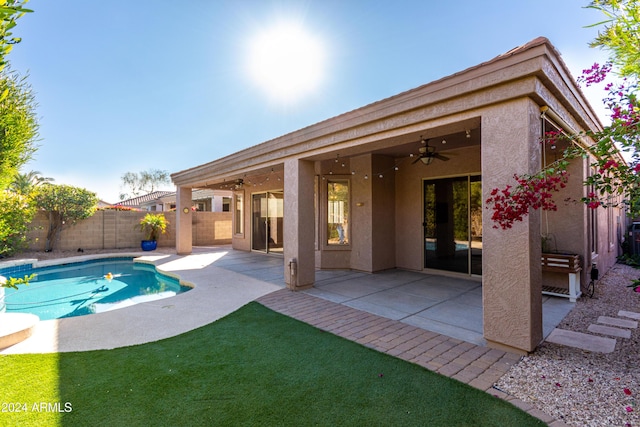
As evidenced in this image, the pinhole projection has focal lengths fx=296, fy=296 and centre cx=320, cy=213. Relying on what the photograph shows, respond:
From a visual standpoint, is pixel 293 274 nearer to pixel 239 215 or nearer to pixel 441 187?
pixel 441 187

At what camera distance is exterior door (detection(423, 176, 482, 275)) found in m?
7.98

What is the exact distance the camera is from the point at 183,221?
1355 centimetres

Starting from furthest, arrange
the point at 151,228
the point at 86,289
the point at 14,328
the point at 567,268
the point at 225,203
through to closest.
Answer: the point at 225,203 < the point at 151,228 < the point at 86,289 < the point at 567,268 < the point at 14,328

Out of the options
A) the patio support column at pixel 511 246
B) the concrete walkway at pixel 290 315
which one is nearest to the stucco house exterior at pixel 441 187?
the patio support column at pixel 511 246

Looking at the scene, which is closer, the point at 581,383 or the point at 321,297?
the point at 581,383

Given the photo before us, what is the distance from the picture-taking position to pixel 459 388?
117 inches

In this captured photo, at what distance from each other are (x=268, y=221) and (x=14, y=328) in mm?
9663

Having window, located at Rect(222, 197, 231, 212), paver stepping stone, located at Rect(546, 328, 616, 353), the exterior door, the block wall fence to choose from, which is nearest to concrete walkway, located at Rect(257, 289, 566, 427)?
paver stepping stone, located at Rect(546, 328, 616, 353)

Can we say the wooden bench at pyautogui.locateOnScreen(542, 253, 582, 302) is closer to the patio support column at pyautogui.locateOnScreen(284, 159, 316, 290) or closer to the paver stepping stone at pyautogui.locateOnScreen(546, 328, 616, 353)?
the paver stepping stone at pyautogui.locateOnScreen(546, 328, 616, 353)

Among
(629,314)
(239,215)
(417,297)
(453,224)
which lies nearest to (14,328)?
(417,297)

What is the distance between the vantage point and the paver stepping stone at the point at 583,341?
3938mm

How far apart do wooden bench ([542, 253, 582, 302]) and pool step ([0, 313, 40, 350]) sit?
30.0 ft

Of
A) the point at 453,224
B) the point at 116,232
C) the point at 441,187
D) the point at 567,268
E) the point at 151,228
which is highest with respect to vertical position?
the point at 441,187

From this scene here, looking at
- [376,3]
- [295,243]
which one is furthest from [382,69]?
[295,243]
